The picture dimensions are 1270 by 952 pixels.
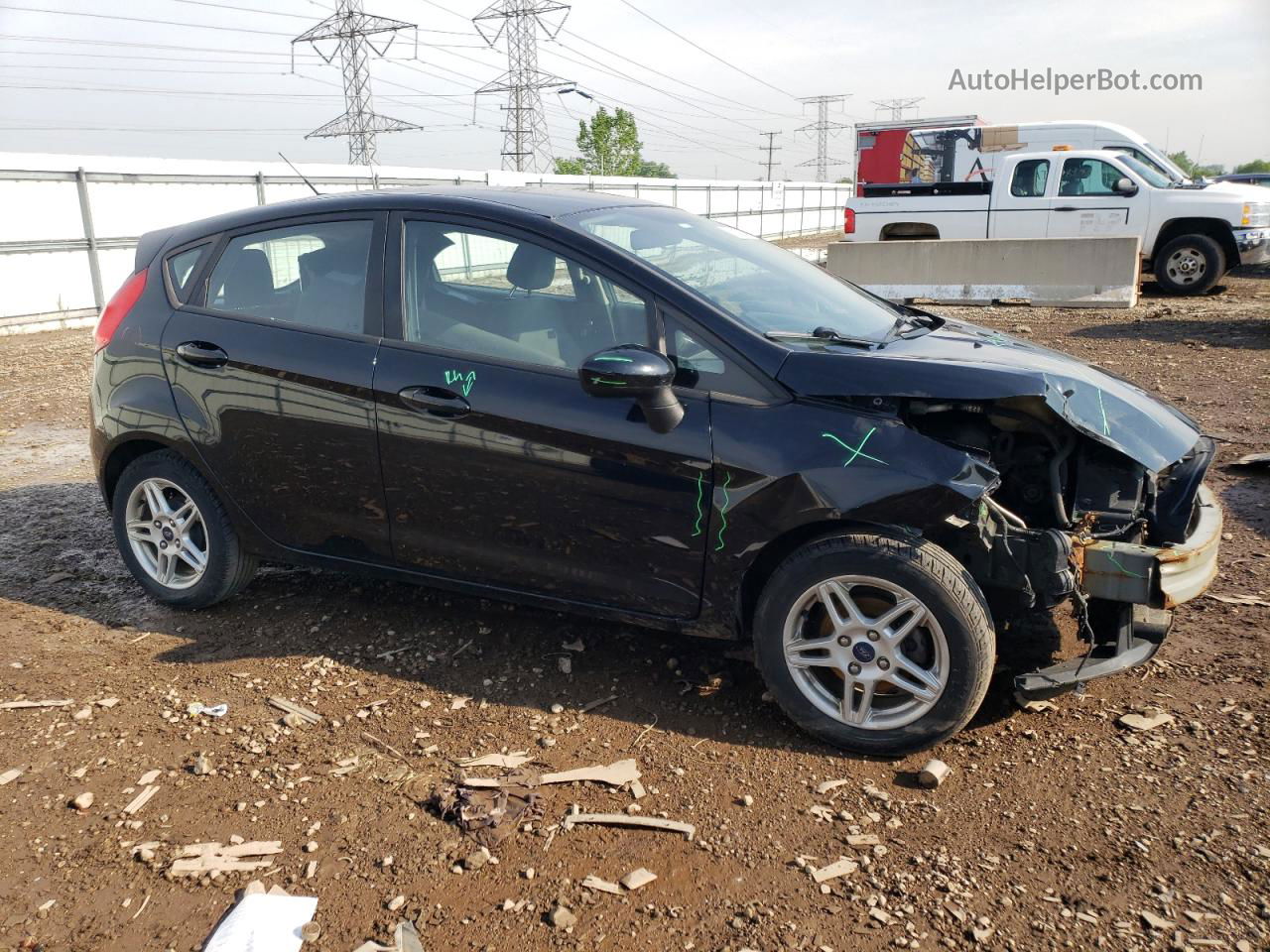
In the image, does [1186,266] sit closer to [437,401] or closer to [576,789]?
[437,401]

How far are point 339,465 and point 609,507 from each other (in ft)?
3.90

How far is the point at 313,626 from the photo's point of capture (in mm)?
4332

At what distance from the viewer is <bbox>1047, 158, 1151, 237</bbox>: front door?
14.9 meters

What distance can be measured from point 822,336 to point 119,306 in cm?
322

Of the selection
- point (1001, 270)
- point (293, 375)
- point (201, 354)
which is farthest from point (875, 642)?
point (1001, 270)

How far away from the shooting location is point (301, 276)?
4.06m

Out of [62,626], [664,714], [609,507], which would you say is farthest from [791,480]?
[62,626]

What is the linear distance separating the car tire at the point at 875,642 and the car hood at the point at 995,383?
0.50m

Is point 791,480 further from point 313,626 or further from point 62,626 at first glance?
point 62,626

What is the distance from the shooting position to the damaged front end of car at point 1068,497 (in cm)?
314

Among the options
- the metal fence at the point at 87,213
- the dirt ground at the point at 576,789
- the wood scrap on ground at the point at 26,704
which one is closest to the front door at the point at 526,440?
the dirt ground at the point at 576,789

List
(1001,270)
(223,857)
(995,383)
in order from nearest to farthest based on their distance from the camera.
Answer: (223,857), (995,383), (1001,270)

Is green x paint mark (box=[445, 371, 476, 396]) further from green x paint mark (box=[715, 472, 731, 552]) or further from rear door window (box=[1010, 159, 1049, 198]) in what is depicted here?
rear door window (box=[1010, 159, 1049, 198])

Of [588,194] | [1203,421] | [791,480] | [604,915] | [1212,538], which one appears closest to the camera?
[604,915]
